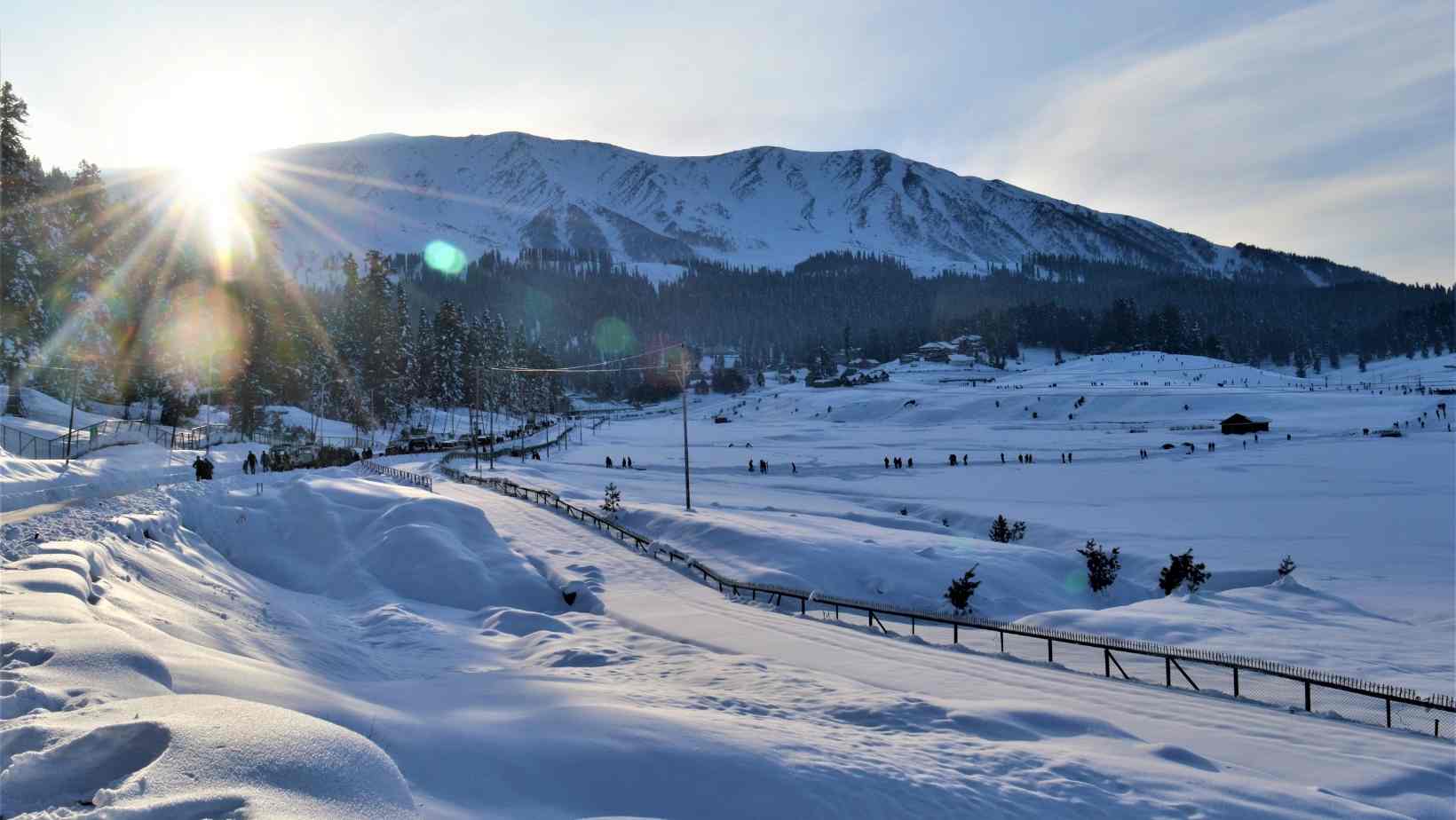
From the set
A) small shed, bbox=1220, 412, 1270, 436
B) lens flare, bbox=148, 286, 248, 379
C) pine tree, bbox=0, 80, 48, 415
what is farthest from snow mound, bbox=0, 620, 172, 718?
small shed, bbox=1220, 412, 1270, 436

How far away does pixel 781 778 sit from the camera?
28.6 feet

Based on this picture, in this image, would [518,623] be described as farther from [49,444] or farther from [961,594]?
[49,444]

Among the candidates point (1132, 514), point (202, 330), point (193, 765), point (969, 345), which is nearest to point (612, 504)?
point (1132, 514)

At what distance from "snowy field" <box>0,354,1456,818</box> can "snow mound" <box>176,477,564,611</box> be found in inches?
4.5

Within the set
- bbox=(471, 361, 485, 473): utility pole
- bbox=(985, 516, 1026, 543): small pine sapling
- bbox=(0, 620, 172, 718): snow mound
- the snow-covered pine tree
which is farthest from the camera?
the snow-covered pine tree

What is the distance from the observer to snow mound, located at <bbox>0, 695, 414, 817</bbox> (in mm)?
5168

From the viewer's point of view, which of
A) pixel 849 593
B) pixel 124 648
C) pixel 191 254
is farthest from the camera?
pixel 191 254

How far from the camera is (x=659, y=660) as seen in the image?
53.5ft

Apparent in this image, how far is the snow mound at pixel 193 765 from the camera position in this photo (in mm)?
5168

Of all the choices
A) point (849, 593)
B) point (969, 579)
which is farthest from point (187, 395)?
point (969, 579)

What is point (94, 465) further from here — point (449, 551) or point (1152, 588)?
point (1152, 588)

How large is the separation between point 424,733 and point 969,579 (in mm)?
21816

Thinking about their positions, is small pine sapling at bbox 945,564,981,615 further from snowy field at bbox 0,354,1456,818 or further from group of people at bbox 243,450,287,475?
group of people at bbox 243,450,287,475

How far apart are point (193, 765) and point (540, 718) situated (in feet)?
14.4
